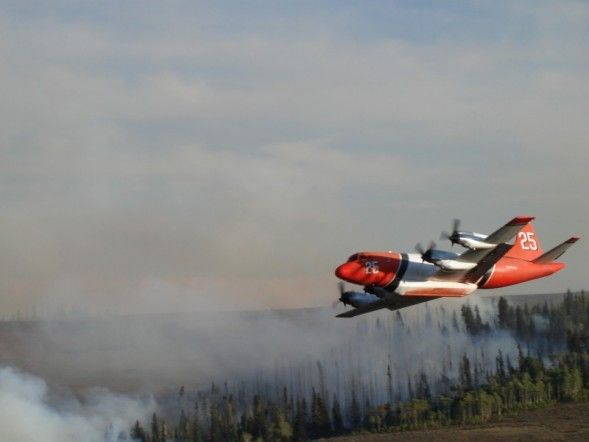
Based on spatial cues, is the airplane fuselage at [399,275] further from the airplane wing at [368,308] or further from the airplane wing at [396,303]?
the airplane wing at [368,308]

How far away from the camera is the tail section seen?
87887mm

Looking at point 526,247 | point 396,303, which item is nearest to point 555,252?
point 526,247

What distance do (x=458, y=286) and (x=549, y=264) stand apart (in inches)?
563

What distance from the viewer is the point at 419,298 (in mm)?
87688

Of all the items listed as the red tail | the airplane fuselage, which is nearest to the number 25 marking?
the red tail

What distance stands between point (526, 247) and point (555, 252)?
360cm

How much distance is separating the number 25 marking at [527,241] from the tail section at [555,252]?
5.88 feet

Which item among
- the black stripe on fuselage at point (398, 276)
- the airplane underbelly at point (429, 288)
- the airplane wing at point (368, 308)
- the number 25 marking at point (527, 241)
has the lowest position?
the airplane wing at point (368, 308)

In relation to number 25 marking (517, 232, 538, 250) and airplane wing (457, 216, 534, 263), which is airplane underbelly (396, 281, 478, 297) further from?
number 25 marking (517, 232, 538, 250)

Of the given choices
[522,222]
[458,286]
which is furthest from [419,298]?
[522,222]

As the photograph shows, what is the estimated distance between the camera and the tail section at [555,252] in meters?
87.9

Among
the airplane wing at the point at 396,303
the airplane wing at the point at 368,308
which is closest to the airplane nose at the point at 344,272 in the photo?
the airplane wing at the point at 396,303

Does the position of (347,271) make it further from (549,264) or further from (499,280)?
(549,264)

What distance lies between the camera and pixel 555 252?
9175cm
